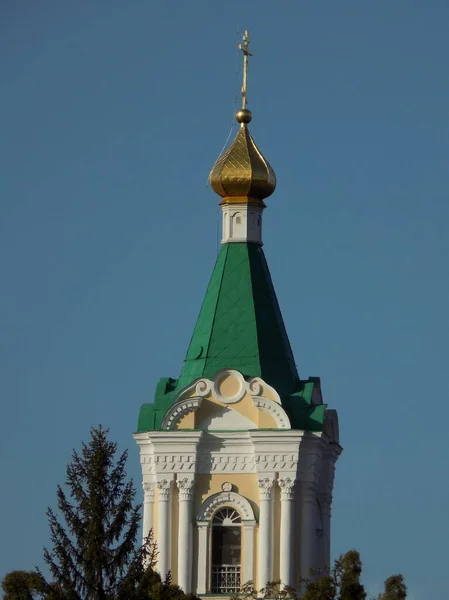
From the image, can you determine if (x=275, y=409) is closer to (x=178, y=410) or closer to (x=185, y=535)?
(x=178, y=410)

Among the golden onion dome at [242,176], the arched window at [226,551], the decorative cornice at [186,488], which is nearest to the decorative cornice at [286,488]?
the arched window at [226,551]

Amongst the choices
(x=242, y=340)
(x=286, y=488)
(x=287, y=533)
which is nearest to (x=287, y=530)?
(x=287, y=533)

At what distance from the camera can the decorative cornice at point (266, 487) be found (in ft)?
153

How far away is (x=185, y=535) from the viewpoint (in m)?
46.7

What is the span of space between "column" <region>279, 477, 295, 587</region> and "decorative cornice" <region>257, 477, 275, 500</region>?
16 centimetres

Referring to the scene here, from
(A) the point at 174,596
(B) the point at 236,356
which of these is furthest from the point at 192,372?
(A) the point at 174,596

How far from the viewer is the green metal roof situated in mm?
47344

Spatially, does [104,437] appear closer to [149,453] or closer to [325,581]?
[325,581]

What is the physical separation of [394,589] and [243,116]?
10892 mm

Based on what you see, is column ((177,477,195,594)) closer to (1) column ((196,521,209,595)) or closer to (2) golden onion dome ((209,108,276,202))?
(1) column ((196,521,209,595))

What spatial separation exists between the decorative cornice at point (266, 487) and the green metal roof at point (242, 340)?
1095mm

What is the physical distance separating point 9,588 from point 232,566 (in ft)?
25.9

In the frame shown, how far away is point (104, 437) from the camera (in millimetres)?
39469

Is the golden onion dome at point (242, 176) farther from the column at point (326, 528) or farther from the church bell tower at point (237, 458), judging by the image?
the column at point (326, 528)
